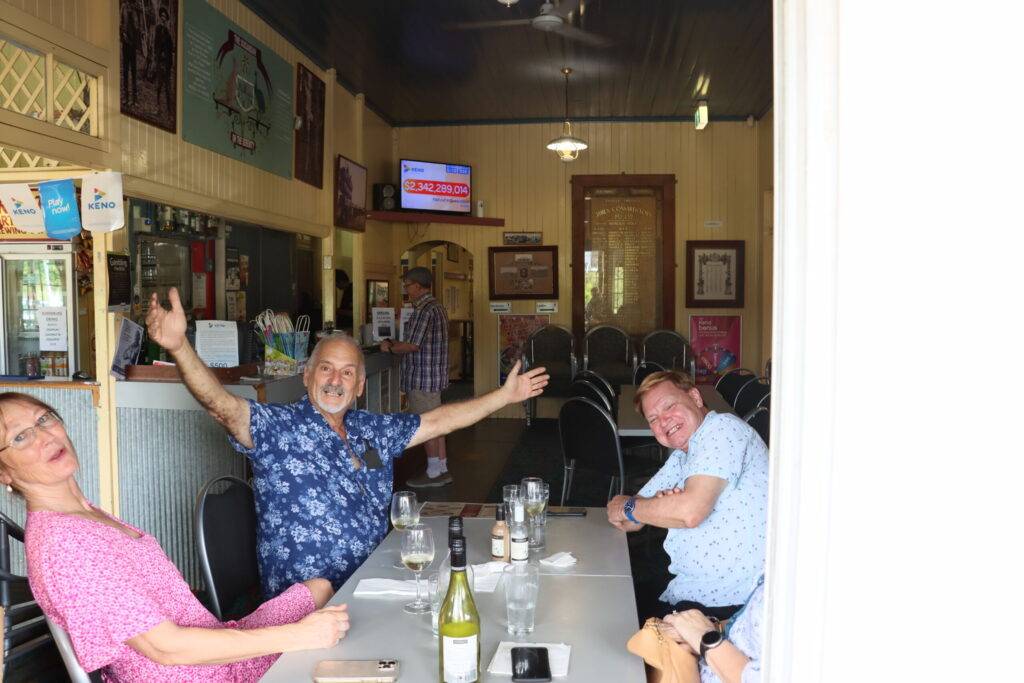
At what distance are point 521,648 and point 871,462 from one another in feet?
3.42

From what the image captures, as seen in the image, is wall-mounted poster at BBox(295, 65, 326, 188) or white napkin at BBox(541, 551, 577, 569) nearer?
white napkin at BBox(541, 551, 577, 569)

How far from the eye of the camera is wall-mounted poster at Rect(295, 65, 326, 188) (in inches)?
270

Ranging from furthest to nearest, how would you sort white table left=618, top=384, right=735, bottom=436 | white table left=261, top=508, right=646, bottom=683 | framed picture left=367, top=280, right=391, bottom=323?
framed picture left=367, top=280, right=391, bottom=323 < white table left=618, top=384, right=735, bottom=436 < white table left=261, top=508, right=646, bottom=683

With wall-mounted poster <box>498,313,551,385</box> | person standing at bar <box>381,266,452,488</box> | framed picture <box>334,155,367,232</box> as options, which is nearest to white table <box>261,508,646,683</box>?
person standing at bar <box>381,266,452,488</box>

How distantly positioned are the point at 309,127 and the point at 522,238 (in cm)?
343

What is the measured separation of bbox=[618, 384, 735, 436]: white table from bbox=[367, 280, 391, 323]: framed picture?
3358mm

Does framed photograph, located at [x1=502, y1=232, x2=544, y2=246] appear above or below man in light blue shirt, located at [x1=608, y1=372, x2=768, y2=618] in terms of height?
above

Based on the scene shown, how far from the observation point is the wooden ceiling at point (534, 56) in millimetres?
A: 6090

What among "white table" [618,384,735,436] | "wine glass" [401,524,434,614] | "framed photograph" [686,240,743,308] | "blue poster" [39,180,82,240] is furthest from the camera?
"framed photograph" [686,240,743,308]

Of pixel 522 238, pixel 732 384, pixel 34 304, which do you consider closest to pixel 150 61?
pixel 34 304

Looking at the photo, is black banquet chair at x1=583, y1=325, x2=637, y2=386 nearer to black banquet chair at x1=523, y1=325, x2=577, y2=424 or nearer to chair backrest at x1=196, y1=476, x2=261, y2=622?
black banquet chair at x1=523, y1=325, x2=577, y2=424

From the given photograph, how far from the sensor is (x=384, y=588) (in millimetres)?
2078

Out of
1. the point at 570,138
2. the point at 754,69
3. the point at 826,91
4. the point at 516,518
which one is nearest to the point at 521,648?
the point at 516,518

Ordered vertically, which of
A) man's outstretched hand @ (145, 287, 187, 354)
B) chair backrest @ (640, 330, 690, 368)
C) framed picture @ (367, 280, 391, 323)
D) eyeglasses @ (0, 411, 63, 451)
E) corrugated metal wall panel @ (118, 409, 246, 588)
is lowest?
corrugated metal wall panel @ (118, 409, 246, 588)
